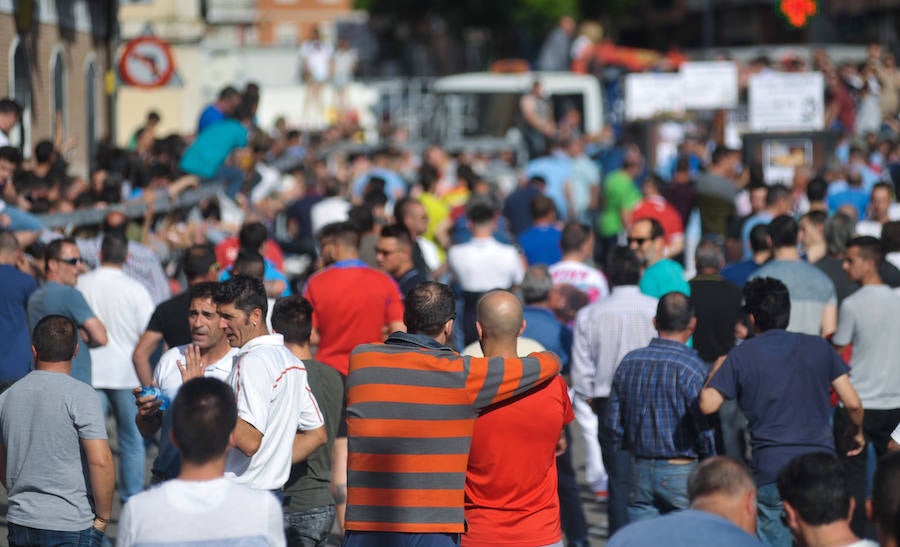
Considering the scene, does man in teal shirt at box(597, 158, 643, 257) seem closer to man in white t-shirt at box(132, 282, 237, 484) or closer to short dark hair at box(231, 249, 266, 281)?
short dark hair at box(231, 249, 266, 281)

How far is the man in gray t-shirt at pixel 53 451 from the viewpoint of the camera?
6.13 meters

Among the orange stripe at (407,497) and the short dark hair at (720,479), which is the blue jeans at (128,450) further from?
the short dark hair at (720,479)

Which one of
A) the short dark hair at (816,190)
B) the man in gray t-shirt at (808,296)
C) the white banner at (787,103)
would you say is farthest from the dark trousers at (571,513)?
the white banner at (787,103)

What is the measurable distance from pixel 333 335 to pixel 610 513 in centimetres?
195

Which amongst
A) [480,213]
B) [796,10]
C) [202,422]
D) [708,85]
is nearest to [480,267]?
[480,213]

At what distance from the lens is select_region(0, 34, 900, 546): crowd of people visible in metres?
4.73

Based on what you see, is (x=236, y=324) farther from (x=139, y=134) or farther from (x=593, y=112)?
(x=593, y=112)

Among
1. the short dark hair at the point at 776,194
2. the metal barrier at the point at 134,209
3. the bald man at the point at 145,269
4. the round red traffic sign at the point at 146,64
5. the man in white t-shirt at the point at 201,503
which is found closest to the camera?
the man in white t-shirt at the point at 201,503

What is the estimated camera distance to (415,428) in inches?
225

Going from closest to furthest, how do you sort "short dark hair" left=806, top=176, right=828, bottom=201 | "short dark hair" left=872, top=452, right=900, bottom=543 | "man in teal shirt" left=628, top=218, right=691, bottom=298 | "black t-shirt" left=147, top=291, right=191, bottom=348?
"short dark hair" left=872, top=452, right=900, bottom=543 < "black t-shirt" left=147, top=291, right=191, bottom=348 < "man in teal shirt" left=628, top=218, right=691, bottom=298 < "short dark hair" left=806, top=176, right=828, bottom=201

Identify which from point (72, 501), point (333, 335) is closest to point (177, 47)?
point (333, 335)

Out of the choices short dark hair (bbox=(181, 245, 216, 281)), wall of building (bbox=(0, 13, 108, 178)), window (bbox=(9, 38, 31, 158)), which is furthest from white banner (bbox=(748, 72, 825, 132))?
short dark hair (bbox=(181, 245, 216, 281))

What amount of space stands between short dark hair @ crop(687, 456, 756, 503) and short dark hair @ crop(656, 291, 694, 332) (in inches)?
111

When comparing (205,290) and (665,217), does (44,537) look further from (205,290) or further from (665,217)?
(665,217)
